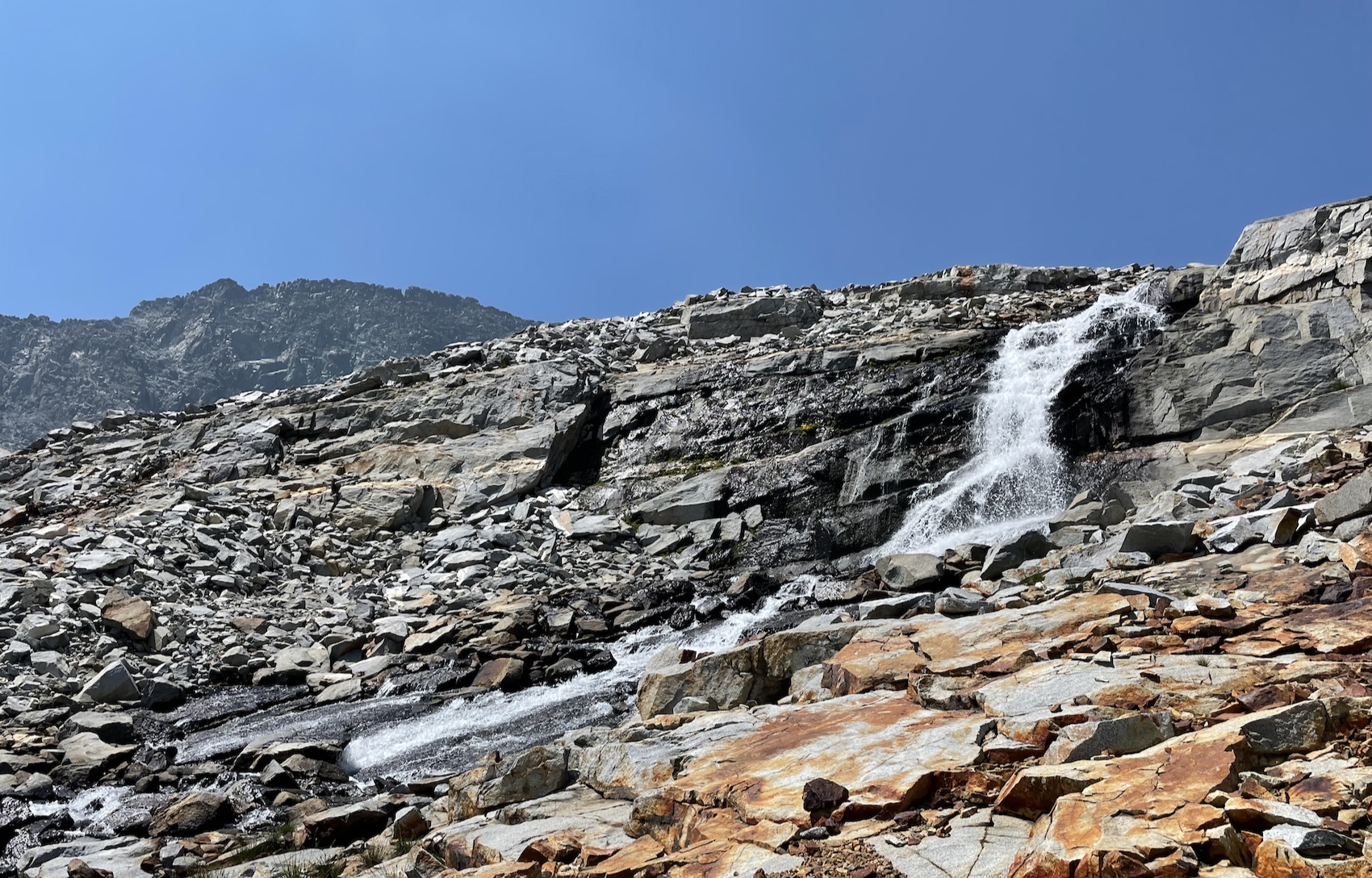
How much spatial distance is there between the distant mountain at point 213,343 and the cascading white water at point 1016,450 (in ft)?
432

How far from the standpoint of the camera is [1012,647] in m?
9.56

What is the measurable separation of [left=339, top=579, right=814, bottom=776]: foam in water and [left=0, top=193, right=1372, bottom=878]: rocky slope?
0.09 metres

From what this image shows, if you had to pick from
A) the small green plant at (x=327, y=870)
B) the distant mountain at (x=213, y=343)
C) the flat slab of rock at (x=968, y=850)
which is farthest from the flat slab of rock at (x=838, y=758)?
the distant mountain at (x=213, y=343)

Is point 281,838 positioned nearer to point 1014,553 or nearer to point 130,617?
point 130,617

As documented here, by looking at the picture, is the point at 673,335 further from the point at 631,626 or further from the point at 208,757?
the point at 208,757

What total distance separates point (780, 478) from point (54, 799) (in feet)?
64.4

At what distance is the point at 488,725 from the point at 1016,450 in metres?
17.9

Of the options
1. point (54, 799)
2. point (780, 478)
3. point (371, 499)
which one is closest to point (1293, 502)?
point (780, 478)

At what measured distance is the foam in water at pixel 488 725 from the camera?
13719 millimetres

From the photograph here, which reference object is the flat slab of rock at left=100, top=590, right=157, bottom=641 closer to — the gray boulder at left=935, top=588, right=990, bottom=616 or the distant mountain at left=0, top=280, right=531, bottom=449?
the gray boulder at left=935, top=588, right=990, bottom=616

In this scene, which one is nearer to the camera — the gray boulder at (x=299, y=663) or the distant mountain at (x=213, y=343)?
the gray boulder at (x=299, y=663)

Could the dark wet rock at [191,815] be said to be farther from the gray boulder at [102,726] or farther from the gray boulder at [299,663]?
the gray boulder at [299,663]

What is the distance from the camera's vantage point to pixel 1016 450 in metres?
25.9

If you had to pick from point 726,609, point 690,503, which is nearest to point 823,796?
point 726,609
